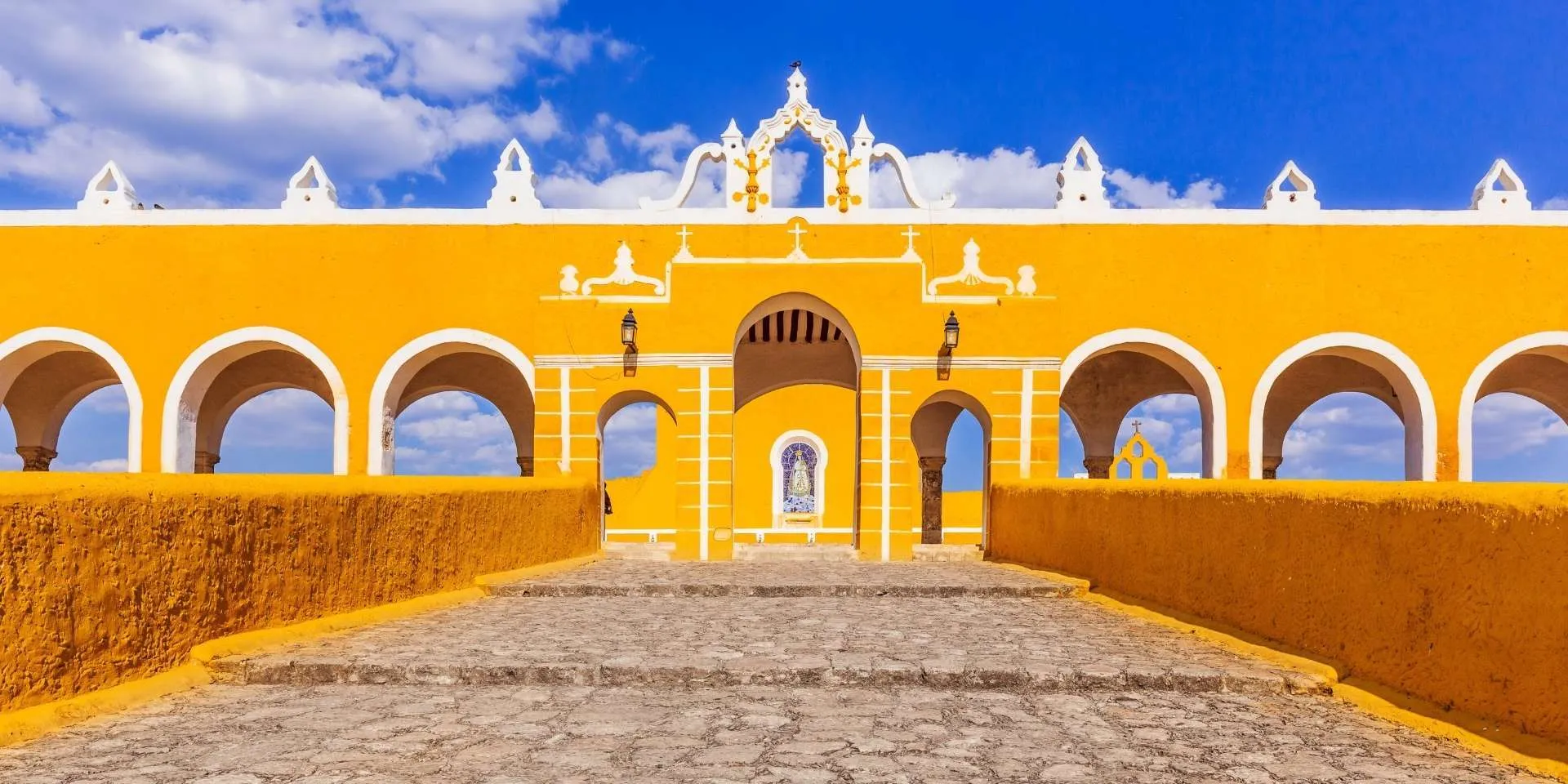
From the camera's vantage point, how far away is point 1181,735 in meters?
3.79

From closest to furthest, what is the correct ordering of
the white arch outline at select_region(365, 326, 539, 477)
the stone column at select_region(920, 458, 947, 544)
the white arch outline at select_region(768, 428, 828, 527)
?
the white arch outline at select_region(365, 326, 539, 477)
the stone column at select_region(920, 458, 947, 544)
the white arch outline at select_region(768, 428, 828, 527)

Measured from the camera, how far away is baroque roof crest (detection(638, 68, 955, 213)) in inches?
493

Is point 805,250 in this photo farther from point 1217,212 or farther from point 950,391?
point 1217,212

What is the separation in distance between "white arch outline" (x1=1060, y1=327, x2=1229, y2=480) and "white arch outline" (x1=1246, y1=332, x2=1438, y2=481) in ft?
1.19

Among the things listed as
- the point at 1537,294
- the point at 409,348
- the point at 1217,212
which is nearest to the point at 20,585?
the point at 409,348

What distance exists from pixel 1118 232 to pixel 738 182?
4721 mm

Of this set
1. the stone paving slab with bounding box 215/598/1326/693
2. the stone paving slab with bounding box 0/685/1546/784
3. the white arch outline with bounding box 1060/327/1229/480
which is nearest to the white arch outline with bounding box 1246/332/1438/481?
the white arch outline with bounding box 1060/327/1229/480

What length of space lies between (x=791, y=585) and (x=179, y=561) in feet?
15.1

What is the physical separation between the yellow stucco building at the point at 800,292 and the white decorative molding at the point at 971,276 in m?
0.03

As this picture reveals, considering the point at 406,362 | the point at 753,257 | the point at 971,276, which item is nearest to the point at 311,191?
the point at 406,362

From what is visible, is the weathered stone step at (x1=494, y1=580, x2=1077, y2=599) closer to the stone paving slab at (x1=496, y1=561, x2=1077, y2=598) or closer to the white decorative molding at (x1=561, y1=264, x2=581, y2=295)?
the stone paving slab at (x1=496, y1=561, x2=1077, y2=598)

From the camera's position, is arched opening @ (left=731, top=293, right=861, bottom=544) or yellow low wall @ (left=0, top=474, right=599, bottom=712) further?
arched opening @ (left=731, top=293, right=861, bottom=544)

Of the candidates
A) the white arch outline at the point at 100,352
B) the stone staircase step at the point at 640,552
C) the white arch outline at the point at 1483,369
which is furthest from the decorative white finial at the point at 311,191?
the white arch outline at the point at 1483,369

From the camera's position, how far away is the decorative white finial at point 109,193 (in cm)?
1293
